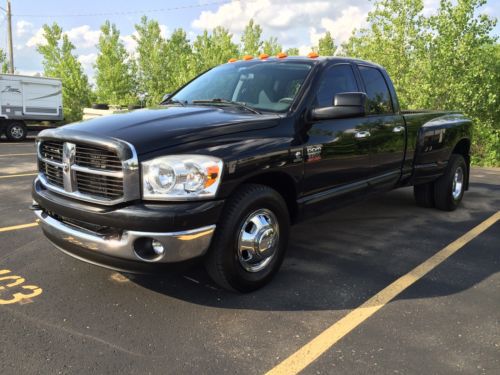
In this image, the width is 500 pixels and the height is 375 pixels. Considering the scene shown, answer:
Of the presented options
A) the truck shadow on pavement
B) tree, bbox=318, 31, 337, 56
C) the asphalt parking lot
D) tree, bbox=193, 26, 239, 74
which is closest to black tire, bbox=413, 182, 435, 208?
the truck shadow on pavement

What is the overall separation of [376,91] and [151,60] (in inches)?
1214

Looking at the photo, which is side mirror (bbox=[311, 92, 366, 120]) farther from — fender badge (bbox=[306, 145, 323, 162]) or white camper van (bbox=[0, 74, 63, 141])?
white camper van (bbox=[0, 74, 63, 141])

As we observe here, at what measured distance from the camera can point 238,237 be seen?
10.6 ft

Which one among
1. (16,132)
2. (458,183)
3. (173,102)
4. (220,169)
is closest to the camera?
(220,169)

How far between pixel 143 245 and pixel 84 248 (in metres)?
0.44

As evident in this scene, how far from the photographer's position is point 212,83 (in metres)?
4.57

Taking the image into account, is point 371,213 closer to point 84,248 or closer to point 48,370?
point 84,248

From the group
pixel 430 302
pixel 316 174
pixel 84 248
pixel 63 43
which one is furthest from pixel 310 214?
pixel 63 43

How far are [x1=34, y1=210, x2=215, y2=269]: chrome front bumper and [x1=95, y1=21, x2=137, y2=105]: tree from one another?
29634mm

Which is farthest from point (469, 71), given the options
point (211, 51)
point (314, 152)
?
point (211, 51)

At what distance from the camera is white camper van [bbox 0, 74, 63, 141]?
18.2 m

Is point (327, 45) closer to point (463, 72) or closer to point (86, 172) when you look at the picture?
point (463, 72)

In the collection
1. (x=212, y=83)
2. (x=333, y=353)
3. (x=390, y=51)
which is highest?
(x=390, y=51)

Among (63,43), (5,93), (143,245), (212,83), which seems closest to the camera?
(143,245)
